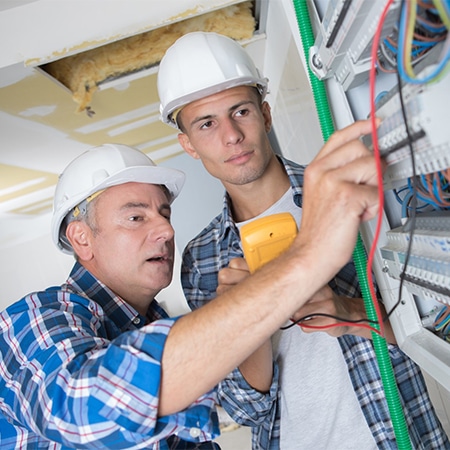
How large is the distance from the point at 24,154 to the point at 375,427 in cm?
344

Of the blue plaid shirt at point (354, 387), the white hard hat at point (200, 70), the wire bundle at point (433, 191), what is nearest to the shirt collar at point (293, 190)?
the blue plaid shirt at point (354, 387)

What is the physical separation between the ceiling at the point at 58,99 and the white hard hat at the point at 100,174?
67 centimetres

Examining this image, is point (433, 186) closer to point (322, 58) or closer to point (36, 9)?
point (322, 58)

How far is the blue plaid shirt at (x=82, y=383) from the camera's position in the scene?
801mm

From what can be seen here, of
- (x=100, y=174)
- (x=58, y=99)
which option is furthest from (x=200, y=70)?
(x=58, y=99)

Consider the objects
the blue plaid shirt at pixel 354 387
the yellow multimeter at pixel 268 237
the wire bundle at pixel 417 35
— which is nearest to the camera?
the wire bundle at pixel 417 35

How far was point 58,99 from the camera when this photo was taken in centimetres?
308

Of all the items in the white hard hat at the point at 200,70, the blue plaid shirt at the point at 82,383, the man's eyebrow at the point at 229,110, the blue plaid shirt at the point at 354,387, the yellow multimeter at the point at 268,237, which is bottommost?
the blue plaid shirt at the point at 354,387

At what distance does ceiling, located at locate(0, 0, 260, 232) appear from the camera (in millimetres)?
1952

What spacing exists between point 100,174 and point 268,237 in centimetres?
69

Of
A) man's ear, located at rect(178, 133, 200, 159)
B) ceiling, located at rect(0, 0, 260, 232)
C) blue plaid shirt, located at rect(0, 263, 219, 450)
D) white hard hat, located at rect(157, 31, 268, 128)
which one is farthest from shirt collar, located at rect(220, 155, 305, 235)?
ceiling, located at rect(0, 0, 260, 232)

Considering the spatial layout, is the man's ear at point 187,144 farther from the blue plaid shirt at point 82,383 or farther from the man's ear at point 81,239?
the blue plaid shirt at point 82,383

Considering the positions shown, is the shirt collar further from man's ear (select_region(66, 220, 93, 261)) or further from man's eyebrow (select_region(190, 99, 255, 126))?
man's ear (select_region(66, 220, 93, 261))

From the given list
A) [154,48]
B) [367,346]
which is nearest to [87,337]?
[367,346]
